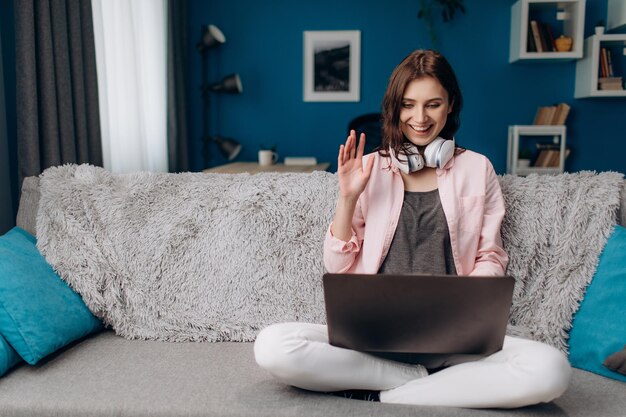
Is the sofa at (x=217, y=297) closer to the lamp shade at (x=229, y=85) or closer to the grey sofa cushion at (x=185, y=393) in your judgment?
the grey sofa cushion at (x=185, y=393)

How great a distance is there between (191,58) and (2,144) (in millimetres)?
2379

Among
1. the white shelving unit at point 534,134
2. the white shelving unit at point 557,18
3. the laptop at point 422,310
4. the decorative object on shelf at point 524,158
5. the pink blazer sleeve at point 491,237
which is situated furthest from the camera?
the decorative object on shelf at point 524,158

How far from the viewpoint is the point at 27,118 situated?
2.48 metres

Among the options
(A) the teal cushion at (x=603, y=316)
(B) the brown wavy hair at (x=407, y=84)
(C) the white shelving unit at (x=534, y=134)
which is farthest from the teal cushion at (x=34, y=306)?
(C) the white shelving unit at (x=534, y=134)

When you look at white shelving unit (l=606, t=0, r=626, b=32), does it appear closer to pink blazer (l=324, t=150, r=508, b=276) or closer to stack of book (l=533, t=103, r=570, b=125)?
stack of book (l=533, t=103, r=570, b=125)

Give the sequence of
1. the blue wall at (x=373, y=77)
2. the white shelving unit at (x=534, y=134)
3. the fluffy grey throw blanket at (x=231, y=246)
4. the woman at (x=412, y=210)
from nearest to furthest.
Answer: the woman at (x=412, y=210), the fluffy grey throw blanket at (x=231, y=246), the white shelving unit at (x=534, y=134), the blue wall at (x=373, y=77)

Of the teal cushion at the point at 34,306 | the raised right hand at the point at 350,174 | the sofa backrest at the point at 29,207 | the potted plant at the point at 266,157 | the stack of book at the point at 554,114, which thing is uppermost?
the stack of book at the point at 554,114

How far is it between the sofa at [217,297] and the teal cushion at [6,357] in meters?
0.02

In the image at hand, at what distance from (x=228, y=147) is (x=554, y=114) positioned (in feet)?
7.94

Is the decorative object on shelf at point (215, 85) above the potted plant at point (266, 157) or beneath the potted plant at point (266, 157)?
above

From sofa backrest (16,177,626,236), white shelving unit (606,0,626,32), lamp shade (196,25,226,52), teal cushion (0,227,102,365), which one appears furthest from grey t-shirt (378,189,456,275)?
white shelving unit (606,0,626,32)

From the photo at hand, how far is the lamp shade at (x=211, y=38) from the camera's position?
4.22 meters

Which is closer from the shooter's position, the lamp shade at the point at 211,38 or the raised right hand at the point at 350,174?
the raised right hand at the point at 350,174

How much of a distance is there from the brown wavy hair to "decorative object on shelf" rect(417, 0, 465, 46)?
3.08m
